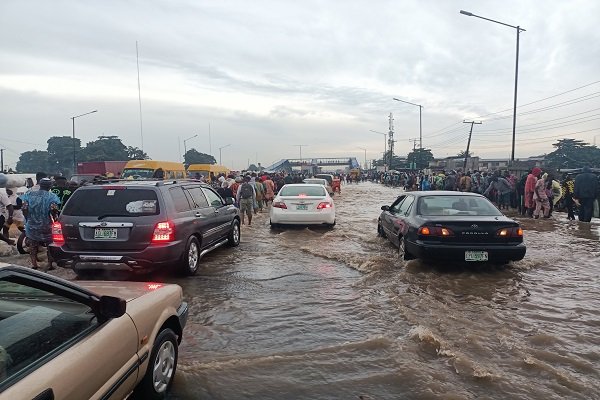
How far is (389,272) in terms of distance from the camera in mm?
7406

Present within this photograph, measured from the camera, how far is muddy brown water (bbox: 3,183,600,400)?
365 cm

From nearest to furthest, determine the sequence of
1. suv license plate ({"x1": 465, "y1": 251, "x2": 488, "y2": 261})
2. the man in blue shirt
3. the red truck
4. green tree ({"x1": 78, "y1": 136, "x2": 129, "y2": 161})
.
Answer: suv license plate ({"x1": 465, "y1": 251, "x2": 488, "y2": 261}) → the man in blue shirt → the red truck → green tree ({"x1": 78, "y1": 136, "x2": 129, "y2": 161})

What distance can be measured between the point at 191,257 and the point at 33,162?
97.9 metres

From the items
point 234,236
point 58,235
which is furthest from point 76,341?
point 234,236

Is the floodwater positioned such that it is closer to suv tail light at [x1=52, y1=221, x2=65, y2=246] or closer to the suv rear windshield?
the suv rear windshield

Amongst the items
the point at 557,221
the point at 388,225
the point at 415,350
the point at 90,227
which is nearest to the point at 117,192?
the point at 90,227

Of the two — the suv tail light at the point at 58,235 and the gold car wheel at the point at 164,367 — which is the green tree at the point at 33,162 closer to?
the suv tail light at the point at 58,235

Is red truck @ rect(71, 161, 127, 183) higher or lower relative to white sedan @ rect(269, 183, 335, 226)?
higher

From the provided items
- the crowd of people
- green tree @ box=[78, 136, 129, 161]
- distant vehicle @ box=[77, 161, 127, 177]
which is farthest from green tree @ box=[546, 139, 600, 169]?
green tree @ box=[78, 136, 129, 161]

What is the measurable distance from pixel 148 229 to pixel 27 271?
3964 millimetres

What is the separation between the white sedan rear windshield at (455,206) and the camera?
7668mm

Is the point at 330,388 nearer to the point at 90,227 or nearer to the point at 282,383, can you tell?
the point at 282,383

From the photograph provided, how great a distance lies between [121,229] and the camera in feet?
20.5

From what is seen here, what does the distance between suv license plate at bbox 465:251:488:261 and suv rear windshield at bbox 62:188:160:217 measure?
4680mm
